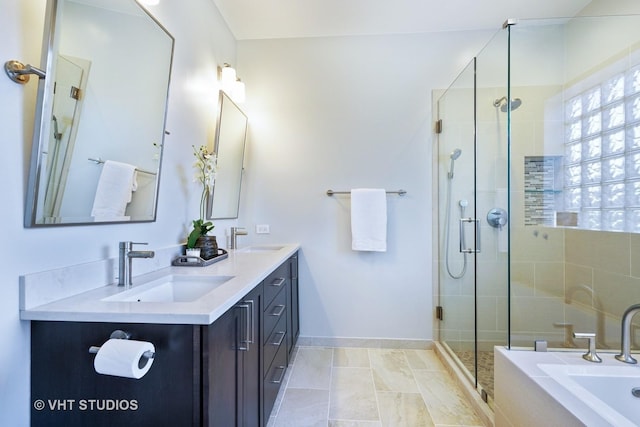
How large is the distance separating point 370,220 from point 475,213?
789 millimetres

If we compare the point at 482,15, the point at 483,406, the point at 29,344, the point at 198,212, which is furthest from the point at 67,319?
the point at 482,15

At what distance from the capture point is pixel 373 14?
227cm

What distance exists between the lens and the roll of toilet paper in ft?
2.34

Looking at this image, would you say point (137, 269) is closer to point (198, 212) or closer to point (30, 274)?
point (30, 274)

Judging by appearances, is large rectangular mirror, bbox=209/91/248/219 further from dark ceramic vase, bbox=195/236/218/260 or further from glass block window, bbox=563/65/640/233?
glass block window, bbox=563/65/640/233

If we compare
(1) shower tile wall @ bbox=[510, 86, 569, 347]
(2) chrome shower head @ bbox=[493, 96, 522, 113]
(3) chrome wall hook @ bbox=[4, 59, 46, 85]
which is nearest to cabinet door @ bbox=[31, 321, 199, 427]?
(3) chrome wall hook @ bbox=[4, 59, 46, 85]

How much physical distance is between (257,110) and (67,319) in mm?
2176

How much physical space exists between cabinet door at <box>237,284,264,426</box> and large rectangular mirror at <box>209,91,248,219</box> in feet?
3.23

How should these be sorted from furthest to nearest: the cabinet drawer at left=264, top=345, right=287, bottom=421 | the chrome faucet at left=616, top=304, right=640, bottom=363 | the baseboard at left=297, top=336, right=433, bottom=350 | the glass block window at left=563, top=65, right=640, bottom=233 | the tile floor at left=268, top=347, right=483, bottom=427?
the baseboard at left=297, top=336, right=433, bottom=350, the glass block window at left=563, top=65, right=640, bottom=233, the tile floor at left=268, top=347, right=483, bottom=427, the cabinet drawer at left=264, top=345, right=287, bottom=421, the chrome faucet at left=616, top=304, right=640, bottom=363

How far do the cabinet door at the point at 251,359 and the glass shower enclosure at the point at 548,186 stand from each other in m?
1.36

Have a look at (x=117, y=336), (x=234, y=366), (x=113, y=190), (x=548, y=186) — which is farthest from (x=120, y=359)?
(x=548, y=186)

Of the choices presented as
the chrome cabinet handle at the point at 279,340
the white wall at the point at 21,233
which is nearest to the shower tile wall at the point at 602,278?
the chrome cabinet handle at the point at 279,340

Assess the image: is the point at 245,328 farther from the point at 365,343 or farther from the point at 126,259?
the point at 365,343

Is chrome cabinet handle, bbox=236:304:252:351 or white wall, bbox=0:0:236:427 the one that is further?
chrome cabinet handle, bbox=236:304:252:351
